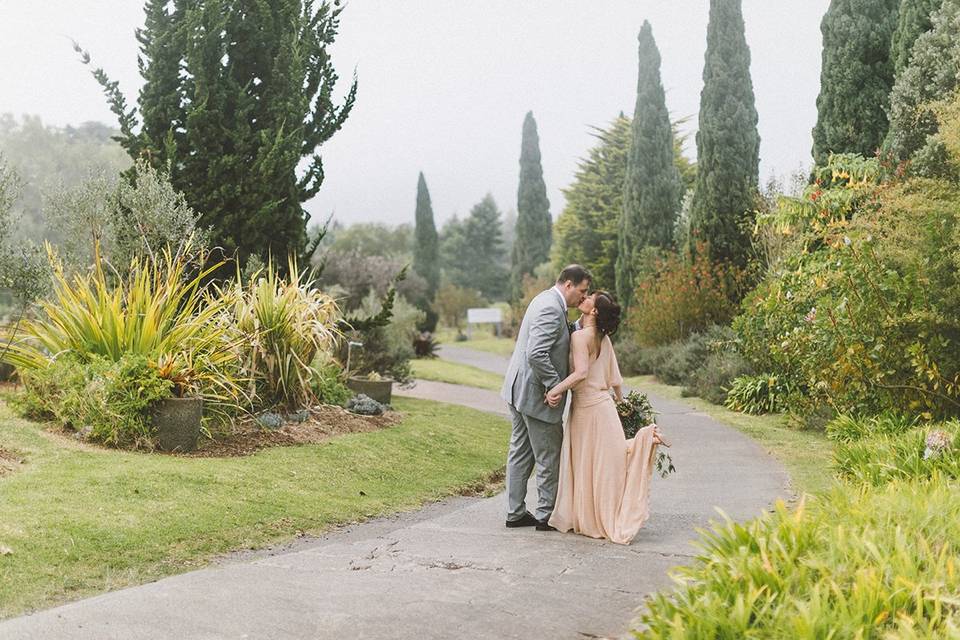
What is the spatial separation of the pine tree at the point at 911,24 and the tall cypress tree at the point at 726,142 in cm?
757

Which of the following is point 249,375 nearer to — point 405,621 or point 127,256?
point 127,256

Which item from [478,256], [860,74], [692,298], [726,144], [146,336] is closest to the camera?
[146,336]

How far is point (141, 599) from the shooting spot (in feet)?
A: 16.5

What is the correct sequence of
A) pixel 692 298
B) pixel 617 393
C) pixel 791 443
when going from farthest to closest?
pixel 692 298, pixel 791 443, pixel 617 393

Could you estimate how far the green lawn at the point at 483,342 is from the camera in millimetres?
37559

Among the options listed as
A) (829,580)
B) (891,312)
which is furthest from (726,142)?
(829,580)

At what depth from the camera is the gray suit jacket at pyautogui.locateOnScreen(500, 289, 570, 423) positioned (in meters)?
6.95

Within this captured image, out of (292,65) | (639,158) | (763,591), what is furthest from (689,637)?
(639,158)

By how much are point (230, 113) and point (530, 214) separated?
3348cm

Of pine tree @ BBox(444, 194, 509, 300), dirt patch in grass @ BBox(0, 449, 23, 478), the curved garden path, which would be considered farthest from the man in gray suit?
pine tree @ BBox(444, 194, 509, 300)

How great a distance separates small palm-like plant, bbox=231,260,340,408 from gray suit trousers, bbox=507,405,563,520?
461 cm

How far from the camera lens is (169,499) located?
741 centimetres

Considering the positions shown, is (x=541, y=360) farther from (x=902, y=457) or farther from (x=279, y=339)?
(x=279, y=339)

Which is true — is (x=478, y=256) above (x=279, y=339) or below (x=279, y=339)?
above
